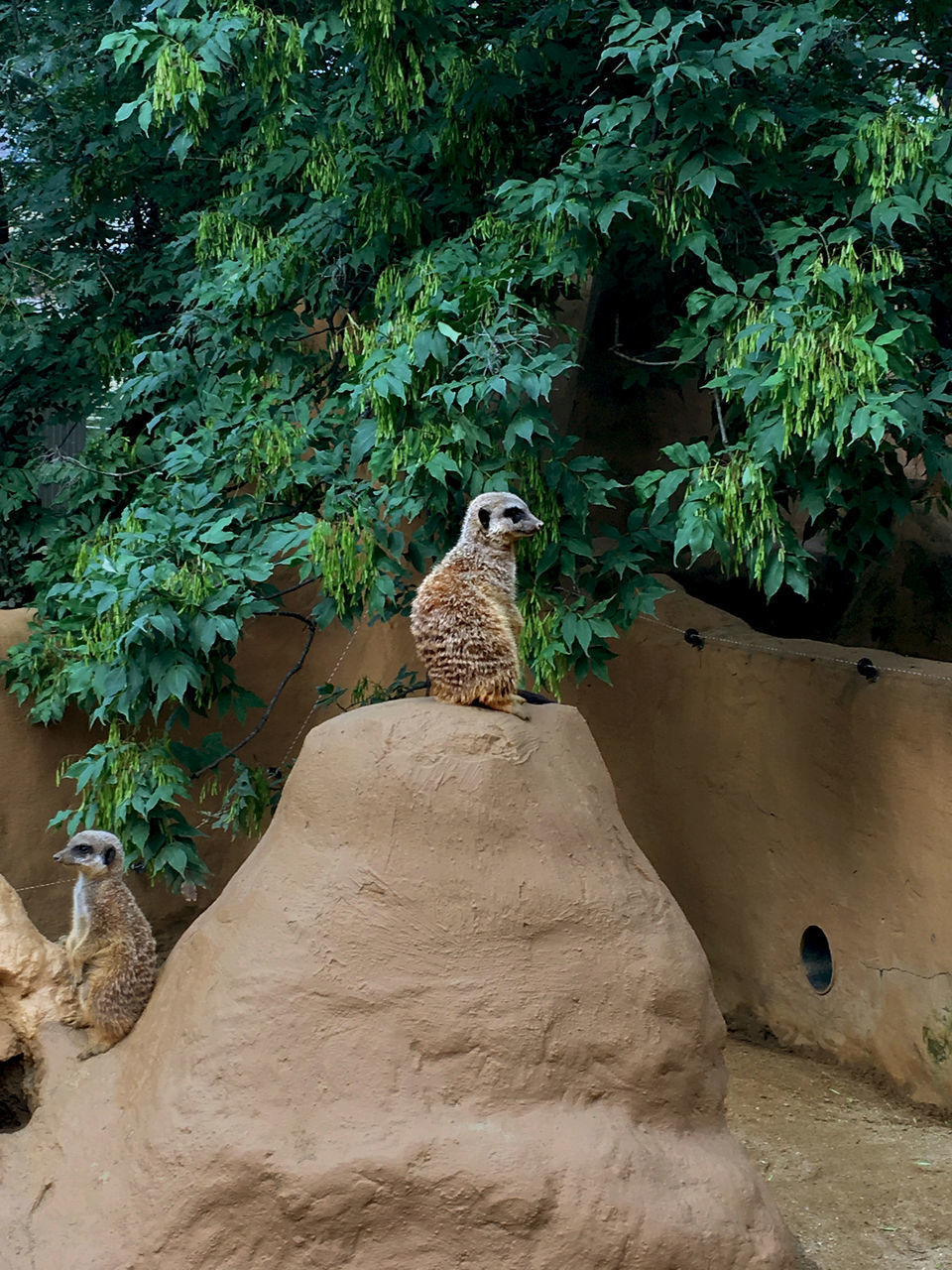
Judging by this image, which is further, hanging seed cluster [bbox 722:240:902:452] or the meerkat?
hanging seed cluster [bbox 722:240:902:452]

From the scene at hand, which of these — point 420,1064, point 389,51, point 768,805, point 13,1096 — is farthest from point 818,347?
point 13,1096

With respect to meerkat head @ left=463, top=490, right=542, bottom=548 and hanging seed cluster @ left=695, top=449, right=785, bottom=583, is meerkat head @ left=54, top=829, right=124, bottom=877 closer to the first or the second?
→ meerkat head @ left=463, top=490, right=542, bottom=548

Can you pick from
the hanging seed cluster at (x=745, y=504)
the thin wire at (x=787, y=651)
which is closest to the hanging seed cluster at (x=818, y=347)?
the hanging seed cluster at (x=745, y=504)

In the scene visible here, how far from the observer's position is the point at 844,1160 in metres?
5.61

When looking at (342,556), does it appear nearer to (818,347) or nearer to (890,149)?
(818,347)

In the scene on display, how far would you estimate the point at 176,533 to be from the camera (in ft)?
17.8

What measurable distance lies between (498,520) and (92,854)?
1.65m

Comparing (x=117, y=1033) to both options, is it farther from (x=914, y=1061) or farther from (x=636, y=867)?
(x=914, y=1061)

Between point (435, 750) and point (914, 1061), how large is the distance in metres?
3.47

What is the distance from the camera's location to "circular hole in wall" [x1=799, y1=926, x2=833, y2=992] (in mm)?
6512

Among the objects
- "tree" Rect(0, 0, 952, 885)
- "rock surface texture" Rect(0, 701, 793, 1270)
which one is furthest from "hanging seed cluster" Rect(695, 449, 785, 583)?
"rock surface texture" Rect(0, 701, 793, 1270)

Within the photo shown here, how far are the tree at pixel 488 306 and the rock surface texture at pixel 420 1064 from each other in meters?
1.43

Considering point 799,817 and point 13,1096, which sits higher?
point 13,1096

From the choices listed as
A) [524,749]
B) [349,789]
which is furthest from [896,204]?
[349,789]
